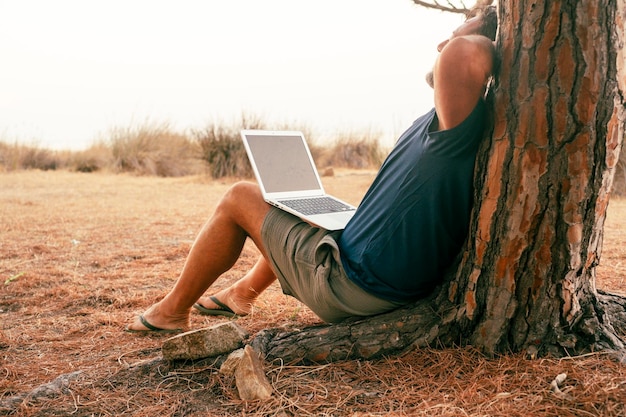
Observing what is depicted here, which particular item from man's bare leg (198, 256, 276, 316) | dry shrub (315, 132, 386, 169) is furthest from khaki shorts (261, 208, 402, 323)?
dry shrub (315, 132, 386, 169)

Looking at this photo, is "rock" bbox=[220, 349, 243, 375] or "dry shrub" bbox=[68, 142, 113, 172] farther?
"dry shrub" bbox=[68, 142, 113, 172]

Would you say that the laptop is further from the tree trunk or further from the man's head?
the man's head

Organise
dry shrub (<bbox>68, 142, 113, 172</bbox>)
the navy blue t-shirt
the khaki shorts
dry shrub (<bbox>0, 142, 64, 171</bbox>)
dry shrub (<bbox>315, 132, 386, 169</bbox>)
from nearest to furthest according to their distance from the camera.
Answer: the navy blue t-shirt
the khaki shorts
dry shrub (<bbox>0, 142, 64, 171</bbox>)
dry shrub (<bbox>68, 142, 113, 172</bbox>)
dry shrub (<bbox>315, 132, 386, 169</bbox>)

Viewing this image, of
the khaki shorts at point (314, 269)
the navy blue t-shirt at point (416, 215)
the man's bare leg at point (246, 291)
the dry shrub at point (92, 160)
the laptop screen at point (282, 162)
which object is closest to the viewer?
the navy blue t-shirt at point (416, 215)

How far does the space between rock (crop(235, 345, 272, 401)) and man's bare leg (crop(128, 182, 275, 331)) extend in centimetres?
56

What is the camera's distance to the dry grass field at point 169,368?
69.7 inches

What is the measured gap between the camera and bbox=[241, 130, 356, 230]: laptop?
7.93 feet

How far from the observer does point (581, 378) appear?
1.76 meters

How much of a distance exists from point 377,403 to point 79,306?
2101 millimetres

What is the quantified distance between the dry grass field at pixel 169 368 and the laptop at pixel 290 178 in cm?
51

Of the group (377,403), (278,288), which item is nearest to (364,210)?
(377,403)

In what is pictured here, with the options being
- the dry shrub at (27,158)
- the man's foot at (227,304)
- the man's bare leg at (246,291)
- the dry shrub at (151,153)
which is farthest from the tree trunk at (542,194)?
the dry shrub at (27,158)

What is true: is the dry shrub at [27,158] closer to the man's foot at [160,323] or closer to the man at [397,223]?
the man's foot at [160,323]

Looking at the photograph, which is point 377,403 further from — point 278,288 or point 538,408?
point 278,288
